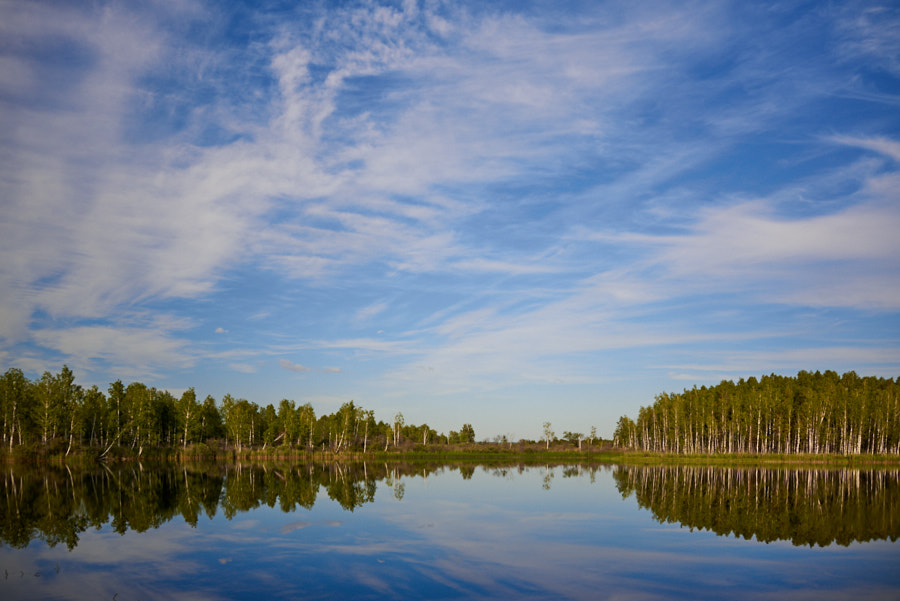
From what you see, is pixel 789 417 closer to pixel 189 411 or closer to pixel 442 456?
pixel 442 456

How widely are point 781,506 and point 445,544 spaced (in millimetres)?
24637

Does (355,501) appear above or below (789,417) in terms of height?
below

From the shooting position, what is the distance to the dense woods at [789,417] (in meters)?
98.4

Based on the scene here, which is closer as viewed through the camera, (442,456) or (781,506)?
(781,506)

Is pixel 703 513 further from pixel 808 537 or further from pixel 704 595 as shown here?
pixel 704 595

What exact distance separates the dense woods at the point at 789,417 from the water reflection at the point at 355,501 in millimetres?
41095

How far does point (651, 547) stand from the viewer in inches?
1017

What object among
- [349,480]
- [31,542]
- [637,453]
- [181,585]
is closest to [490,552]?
[181,585]

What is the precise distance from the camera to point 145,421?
348 ft

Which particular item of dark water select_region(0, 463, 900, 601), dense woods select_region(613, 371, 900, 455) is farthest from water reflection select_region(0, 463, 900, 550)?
dense woods select_region(613, 371, 900, 455)

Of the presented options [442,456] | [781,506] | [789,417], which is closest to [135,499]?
[781,506]

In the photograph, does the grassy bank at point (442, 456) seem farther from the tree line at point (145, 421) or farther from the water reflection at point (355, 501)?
the water reflection at point (355, 501)

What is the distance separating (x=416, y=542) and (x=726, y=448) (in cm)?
10634

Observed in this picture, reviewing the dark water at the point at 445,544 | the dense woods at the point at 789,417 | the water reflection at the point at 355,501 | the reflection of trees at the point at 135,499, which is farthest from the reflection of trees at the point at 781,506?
the dense woods at the point at 789,417
